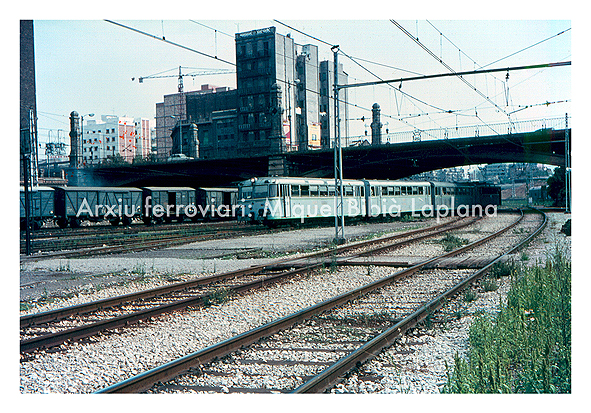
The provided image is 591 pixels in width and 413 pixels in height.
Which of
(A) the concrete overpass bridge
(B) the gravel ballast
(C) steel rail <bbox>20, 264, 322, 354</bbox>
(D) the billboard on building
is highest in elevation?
(D) the billboard on building

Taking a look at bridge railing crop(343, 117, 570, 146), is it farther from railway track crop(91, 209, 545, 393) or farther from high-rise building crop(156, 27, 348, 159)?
railway track crop(91, 209, 545, 393)

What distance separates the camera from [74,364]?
5.91 m

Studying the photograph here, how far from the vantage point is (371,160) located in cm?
4609

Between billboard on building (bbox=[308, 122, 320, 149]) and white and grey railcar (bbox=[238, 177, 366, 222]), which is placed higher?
billboard on building (bbox=[308, 122, 320, 149])

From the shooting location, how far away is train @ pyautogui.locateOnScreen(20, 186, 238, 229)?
105 ft

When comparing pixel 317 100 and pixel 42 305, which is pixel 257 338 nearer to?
pixel 42 305

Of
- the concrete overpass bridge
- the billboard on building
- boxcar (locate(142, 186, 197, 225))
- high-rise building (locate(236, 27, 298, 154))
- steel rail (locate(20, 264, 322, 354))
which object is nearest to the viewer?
steel rail (locate(20, 264, 322, 354))

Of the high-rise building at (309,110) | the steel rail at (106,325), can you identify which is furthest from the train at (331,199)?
the high-rise building at (309,110)

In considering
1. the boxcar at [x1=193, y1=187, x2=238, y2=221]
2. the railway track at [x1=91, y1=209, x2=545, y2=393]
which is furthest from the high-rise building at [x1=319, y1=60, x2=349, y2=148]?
the railway track at [x1=91, y1=209, x2=545, y2=393]

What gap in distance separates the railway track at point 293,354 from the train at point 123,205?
2479 centimetres

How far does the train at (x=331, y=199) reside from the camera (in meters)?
27.3

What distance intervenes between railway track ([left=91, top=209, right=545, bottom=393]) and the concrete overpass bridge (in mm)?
31504
